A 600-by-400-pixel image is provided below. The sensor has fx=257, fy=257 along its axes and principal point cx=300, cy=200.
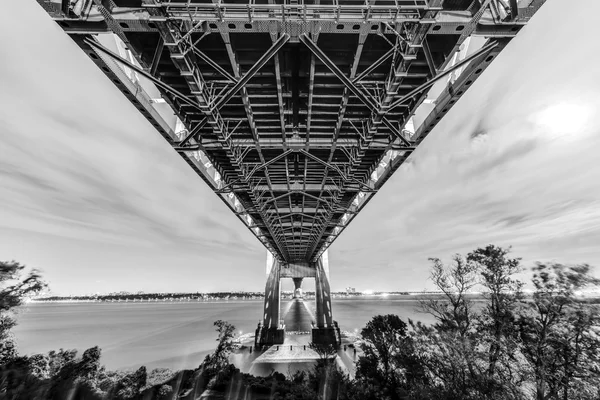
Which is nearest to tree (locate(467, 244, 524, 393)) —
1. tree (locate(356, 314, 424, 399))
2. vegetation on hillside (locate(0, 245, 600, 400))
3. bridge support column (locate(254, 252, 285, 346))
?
vegetation on hillside (locate(0, 245, 600, 400))

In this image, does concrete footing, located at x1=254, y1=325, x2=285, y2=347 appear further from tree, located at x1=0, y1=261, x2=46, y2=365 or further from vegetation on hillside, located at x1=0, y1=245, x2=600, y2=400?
tree, located at x1=0, y1=261, x2=46, y2=365

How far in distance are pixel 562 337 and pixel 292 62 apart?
1451 centimetres

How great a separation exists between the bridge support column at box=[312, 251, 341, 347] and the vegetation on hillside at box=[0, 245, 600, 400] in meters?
15.1

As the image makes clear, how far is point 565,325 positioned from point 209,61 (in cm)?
1573

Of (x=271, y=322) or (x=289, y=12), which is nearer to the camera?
(x=289, y=12)

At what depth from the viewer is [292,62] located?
7.51 m

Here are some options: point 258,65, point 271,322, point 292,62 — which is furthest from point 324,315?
point 258,65

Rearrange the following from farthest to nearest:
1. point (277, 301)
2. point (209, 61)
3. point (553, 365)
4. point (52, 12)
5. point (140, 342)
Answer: point (140, 342)
point (277, 301)
point (553, 365)
point (209, 61)
point (52, 12)

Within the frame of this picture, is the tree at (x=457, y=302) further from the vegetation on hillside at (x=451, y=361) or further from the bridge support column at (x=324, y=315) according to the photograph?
the bridge support column at (x=324, y=315)

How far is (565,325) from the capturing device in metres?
10.2

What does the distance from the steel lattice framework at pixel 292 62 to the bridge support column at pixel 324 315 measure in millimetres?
32020

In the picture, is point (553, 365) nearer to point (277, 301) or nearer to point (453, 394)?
point (453, 394)

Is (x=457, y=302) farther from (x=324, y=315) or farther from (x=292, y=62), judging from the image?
(x=324, y=315)

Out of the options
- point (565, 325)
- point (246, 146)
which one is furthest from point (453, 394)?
point (246, 146)
